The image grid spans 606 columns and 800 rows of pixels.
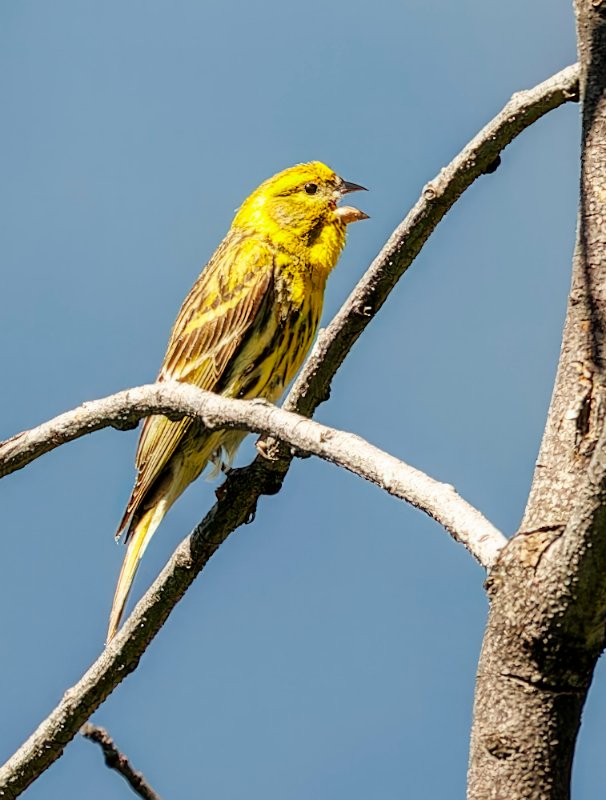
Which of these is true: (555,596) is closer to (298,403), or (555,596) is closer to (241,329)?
(298,403)

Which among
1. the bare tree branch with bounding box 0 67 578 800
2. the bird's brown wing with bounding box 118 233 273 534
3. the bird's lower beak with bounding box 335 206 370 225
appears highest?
the bird's lower beak with bounding box 335 206 370 225

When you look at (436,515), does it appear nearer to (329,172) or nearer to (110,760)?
(110,760)

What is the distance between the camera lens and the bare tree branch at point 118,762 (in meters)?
3.11

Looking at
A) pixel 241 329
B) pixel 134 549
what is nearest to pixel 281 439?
pixel 134 549

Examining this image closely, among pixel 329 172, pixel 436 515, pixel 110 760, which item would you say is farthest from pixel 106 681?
pixel 329 172

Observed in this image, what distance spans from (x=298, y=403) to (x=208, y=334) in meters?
2.32

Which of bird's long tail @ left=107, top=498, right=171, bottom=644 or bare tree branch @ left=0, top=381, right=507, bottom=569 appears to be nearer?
bare tree branch @ left=0, top=381, right=507, bottom=569

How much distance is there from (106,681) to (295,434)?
1.62m

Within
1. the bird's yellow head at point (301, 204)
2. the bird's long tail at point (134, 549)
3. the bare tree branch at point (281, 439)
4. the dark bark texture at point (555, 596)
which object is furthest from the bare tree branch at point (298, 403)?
the bird's yellow head at point (301, 204)

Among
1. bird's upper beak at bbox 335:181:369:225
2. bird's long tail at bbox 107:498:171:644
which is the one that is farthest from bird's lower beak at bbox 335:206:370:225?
bird's long tail at bbox 107:498:171:644

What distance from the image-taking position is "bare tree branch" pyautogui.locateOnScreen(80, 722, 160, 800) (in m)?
3.11

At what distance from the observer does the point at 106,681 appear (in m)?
3.77

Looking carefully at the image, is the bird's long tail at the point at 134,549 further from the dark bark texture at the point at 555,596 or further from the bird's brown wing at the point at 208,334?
the dark bark texture at the point at 555,596

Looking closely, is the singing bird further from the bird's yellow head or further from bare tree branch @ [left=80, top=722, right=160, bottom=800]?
bare tree branch @ [left=80, top=722, right=160, bottom=800]
